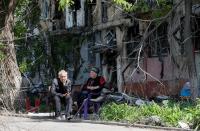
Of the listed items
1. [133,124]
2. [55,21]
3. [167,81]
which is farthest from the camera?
[55,21]

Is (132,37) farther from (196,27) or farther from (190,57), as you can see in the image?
(190,57)

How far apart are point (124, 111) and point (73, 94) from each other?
3.31 meters

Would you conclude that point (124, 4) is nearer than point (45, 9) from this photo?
Yes

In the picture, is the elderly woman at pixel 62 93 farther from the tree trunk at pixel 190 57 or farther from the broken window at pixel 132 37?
the broken window at pixel 132 37

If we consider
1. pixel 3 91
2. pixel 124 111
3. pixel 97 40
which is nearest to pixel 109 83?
pixel 97 40

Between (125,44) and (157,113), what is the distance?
14310mm

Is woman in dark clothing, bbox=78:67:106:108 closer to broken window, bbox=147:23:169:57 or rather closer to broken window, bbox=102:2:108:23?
broken window, bbox=147:23:169:57

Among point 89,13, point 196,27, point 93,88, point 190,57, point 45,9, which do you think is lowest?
point 93,88

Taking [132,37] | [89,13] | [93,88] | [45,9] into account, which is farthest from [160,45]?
[45,9]

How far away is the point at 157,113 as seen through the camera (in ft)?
50.6

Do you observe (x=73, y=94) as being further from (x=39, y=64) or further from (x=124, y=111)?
(x=39, y=64)

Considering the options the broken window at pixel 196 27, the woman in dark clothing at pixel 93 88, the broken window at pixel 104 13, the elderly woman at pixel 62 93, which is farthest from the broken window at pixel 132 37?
the elderly woman at pixel 62 93

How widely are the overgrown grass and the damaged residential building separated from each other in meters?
4.91

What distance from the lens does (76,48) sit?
34.2 meters
